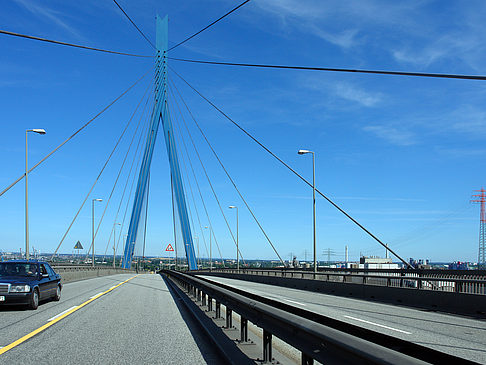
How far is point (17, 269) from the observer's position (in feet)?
48.3

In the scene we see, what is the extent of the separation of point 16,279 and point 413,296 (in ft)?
41.2

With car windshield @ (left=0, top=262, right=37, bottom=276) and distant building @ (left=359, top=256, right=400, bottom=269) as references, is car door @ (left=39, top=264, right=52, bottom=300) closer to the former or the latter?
car windshield @ (left=0, top=262, right=37, bottom=276)

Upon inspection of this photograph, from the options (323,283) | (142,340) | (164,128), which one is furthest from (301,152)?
(142,340)

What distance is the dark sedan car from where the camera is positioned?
42.6 ft

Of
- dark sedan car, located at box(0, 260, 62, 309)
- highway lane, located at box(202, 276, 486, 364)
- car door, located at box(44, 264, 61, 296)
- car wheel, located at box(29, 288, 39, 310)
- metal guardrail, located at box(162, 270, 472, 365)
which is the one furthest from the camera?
car door, located at box(44, 264, 61, 296)

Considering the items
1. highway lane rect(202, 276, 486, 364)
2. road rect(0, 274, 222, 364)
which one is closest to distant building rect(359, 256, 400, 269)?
highway lane rect(202, 276, 486, 364)

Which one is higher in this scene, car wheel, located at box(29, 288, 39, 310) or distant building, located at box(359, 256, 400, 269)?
car wheel, located at box(29, 288, 39, 310)

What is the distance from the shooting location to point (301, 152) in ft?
106

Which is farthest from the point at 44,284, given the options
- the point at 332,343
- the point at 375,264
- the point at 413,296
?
the point at 375,264

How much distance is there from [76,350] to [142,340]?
1.28 meters

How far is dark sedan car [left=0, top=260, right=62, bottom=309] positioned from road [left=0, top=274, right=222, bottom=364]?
0.39 m

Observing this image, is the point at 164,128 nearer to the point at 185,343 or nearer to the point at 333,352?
the point at 185,343

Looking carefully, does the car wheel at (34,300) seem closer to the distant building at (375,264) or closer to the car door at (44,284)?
the car door at (44,284)

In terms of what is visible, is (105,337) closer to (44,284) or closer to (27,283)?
(27,283)
